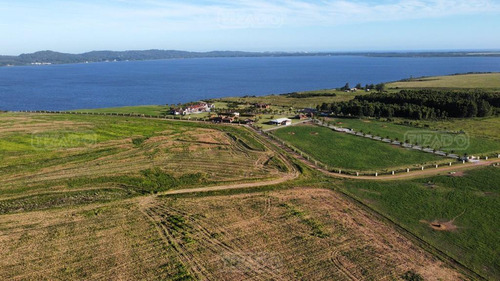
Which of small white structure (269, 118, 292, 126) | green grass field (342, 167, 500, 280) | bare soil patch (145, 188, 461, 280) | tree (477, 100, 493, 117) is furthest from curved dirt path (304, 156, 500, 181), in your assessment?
tree (477, 100, 493, 117)

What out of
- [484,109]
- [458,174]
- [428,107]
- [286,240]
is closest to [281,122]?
[458,174]

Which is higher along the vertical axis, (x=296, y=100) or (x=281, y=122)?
(x=296, y=100)

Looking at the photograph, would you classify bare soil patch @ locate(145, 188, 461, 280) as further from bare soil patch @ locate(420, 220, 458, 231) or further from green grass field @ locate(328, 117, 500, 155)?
green grass field @ locate(328, 117, 500, 155)

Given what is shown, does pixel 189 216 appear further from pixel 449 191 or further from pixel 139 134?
pixel 139 134

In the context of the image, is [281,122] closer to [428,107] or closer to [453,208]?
[428,107]

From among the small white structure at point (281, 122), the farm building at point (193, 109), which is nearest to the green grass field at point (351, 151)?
the small white structure at point (281, 122)

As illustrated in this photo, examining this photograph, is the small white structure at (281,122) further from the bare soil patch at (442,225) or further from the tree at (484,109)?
the tree at (484,109)
